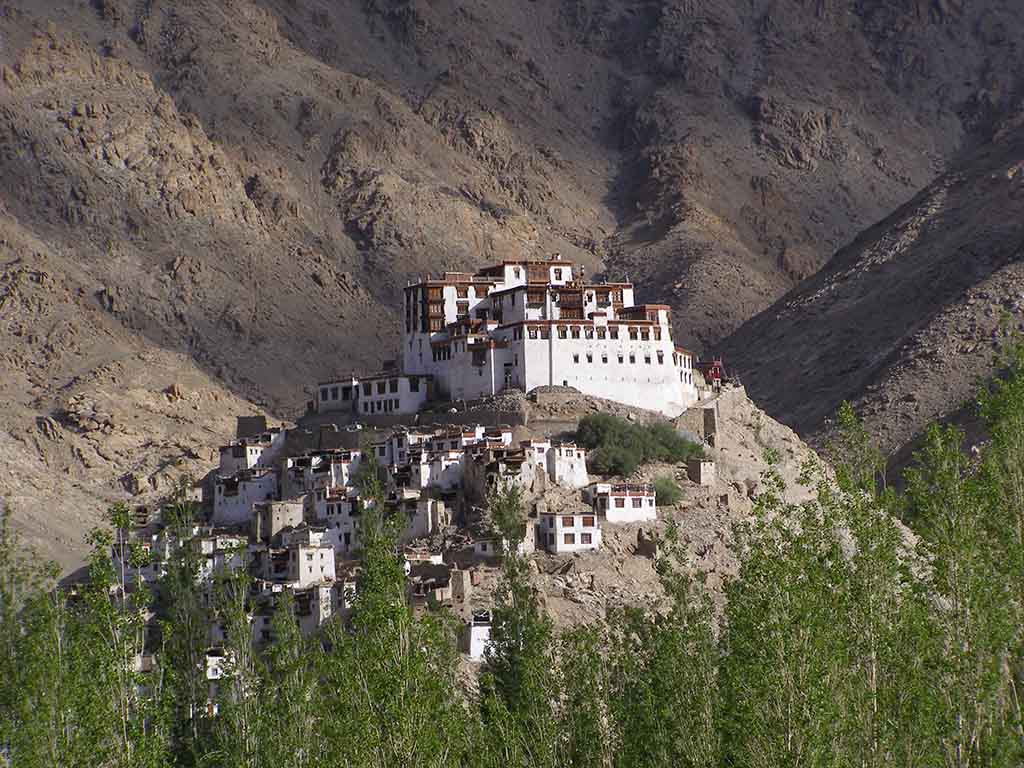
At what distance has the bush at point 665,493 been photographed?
7031 centimetres

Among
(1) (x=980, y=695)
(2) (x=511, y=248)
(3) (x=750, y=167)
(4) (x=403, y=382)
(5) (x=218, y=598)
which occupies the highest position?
(3) (x=750, y=167)

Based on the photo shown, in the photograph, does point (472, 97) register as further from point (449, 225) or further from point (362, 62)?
point (449, 225)

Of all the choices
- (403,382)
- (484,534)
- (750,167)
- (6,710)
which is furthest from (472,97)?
(6,710)

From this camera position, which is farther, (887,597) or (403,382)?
(403,382)

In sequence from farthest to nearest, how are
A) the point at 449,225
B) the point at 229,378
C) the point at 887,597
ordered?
the point at 449,225 < the point at 229,378 < the point at 887,597

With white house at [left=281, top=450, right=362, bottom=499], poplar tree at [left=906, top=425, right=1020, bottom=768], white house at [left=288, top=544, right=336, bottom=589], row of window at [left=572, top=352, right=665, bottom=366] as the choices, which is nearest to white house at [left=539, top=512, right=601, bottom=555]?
white house at [left=288, top=544, right=336, bottom=589]

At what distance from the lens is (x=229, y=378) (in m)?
120

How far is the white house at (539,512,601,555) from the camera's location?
6625 centimetres

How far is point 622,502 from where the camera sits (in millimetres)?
68500

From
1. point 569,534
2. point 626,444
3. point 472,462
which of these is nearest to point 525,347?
point 626,444

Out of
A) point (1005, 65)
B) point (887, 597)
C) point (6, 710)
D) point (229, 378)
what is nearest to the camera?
point (887, 597)

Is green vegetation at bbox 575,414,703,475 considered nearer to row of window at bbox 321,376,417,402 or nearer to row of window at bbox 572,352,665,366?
row of window at bbox 572,352,665,366

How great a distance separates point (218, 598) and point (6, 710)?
18767 mm

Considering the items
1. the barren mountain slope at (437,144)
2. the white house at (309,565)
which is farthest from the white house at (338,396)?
the barren mountain slope at (437,144)
